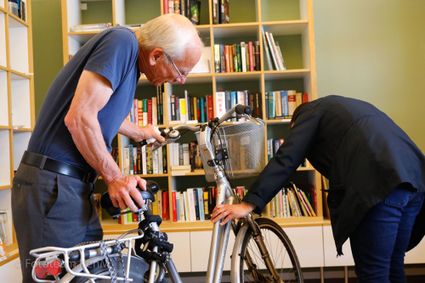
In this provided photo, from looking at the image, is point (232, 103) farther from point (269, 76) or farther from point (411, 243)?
point (411, 243)

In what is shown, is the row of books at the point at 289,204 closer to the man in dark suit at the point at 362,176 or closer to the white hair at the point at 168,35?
the man in dark suit at the point at 362,176

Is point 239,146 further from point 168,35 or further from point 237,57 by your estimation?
point 237,57

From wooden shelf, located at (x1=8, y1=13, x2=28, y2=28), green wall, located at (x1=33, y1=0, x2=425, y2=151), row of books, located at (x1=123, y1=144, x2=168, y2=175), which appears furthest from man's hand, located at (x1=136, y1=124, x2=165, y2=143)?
green wall, located at (x1=33, y1=0, x2=425, y2=151)

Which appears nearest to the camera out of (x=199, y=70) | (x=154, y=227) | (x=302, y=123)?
(x=154, y=227)

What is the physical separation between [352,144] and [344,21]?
2.15m

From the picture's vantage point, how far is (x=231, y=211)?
1.75 meters

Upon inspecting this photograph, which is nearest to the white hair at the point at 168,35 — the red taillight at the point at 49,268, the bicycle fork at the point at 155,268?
the bicycle fork at the point at 155,268

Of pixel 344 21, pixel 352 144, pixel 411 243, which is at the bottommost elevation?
pixel 411 243

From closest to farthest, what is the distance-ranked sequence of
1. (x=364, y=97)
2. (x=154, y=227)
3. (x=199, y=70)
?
(x=154, y=227), (x=199, y=70), (x=364, y=97)

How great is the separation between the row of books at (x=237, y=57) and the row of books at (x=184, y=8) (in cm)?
28

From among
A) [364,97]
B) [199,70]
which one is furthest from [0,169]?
[364,97]

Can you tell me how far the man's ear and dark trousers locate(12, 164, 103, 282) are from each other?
0.43m

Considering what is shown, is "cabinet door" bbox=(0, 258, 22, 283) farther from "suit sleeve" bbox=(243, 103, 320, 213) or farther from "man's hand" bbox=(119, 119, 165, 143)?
"suit sleeve" bbox=(243, 103, 320, 213)

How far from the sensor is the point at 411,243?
1772mm
